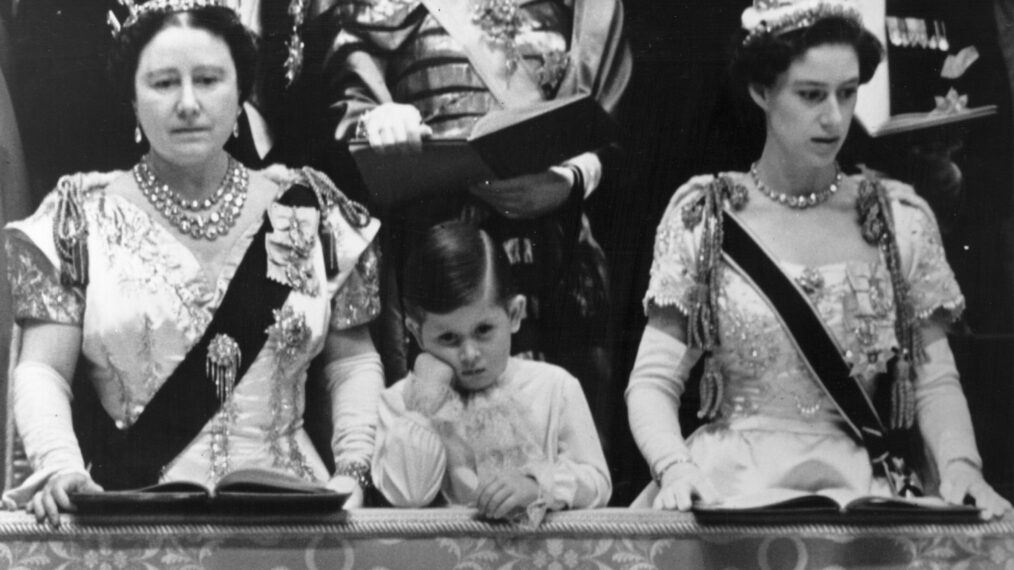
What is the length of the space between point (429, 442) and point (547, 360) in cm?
44

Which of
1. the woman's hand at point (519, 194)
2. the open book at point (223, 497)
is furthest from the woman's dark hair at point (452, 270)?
the open book at point (223, 497)

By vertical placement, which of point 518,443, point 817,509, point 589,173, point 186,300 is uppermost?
point 589,173

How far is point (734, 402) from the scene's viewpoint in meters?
4.91

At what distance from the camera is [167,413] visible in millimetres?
4852

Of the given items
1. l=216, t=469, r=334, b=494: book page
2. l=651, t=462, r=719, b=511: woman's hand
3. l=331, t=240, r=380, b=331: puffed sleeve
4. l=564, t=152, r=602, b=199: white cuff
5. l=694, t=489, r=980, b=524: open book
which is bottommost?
l=694, t=489, r=980, b=524: open book

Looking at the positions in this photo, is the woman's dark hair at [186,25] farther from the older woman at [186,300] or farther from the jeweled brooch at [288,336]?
the jeweled brooch at [288,336]

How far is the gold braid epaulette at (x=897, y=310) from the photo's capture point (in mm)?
4941

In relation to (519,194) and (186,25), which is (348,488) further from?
(186,25)

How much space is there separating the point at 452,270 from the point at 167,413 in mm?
946

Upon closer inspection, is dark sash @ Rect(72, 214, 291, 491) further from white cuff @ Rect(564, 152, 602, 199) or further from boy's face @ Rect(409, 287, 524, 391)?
white cuff @ Rect(564, 152, 602, 199)

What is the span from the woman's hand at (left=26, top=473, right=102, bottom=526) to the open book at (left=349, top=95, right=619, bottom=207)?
1214 mm

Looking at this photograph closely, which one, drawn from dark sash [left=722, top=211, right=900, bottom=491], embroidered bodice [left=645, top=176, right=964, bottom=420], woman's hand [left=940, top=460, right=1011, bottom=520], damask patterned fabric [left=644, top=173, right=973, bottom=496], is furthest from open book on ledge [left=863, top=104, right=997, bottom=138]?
woman's hand [left=940, top=460, right=1011, bottom=520]

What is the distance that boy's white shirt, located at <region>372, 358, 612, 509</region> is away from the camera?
4859 mm

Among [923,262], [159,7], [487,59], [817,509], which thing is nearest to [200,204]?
[159,7]
